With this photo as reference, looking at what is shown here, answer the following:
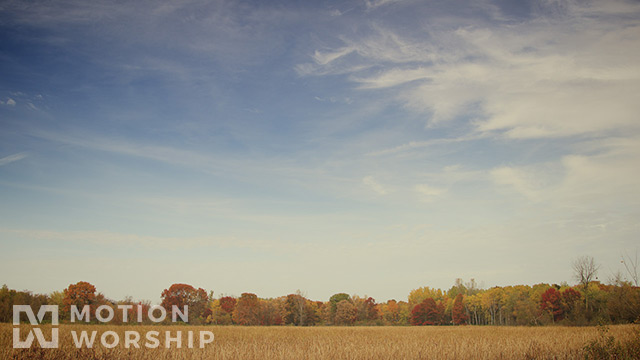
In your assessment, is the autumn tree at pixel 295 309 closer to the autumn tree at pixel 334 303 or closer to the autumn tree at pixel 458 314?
the autumn tree at pixel 334 303

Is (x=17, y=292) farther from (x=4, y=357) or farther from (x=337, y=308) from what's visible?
(x=337, y=308)

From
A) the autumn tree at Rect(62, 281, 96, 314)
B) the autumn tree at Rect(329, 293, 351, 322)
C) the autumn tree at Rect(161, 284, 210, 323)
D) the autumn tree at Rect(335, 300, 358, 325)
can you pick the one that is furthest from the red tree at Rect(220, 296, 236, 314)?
the autumn tree at Rect(62, 281, 96, 314)

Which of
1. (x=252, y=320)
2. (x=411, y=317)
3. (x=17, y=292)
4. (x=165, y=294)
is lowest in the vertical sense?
(x=411, y=317)

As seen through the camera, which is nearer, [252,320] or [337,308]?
[252,320]

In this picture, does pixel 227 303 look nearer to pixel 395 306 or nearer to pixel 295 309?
pixel 295 309

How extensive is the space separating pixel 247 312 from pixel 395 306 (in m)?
58.9

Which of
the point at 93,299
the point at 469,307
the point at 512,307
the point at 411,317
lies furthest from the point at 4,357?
the point at 469,307

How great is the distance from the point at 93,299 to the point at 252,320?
87.1 feet

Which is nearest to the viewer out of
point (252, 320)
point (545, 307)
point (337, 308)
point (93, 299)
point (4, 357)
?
point (4, 357)

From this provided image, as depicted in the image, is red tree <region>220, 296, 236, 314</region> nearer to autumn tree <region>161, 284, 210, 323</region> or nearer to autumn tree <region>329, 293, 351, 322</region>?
autumn tree <region>161, 284, 210, 323</region>

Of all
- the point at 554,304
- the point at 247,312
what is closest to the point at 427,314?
the point at 554,304

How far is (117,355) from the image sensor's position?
12.5m

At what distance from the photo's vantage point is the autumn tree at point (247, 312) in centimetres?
6869

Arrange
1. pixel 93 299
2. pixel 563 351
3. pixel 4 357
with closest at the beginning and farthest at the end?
1. pixel 4 357
2. pixel 563 351
3. pixel 93 299
